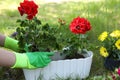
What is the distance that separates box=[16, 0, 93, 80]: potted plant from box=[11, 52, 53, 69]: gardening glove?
76 millimetres

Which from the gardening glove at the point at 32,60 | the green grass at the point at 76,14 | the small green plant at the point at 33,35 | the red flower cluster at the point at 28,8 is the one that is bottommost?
the green grass at the point at 76,14

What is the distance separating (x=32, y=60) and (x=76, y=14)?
203 cm

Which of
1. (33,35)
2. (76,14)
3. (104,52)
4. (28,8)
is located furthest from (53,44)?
(76,14)

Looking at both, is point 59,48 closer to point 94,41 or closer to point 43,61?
point 43,61

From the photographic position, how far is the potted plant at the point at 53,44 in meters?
2.91

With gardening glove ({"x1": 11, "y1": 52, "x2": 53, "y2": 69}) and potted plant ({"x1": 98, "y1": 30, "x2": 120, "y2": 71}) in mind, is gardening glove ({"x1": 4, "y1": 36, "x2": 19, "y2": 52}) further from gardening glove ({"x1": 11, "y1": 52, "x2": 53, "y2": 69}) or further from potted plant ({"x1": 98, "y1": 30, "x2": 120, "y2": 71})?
potted plant ({"x1": 98, "y1": 30, "x2": 120, "y2": 71})

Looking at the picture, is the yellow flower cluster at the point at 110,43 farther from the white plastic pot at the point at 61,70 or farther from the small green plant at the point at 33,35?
the small green plant at the point at 33,35

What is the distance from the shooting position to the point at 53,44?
2.94 meters

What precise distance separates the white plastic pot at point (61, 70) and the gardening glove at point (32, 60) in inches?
3.1

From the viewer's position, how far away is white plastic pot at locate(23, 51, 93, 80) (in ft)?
9.53

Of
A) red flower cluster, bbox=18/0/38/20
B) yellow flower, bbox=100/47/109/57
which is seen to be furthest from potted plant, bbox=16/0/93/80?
yellow flower, bbox=100/47/109/57

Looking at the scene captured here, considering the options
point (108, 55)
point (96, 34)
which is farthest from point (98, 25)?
point (108, 55)

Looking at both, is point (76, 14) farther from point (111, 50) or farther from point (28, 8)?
point (28, 8)

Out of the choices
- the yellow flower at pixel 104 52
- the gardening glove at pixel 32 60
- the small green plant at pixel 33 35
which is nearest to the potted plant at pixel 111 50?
the yellow flower at pixel 104 52
